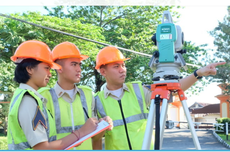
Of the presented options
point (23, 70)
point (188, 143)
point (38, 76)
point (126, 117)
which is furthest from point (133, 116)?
point (188, 143)

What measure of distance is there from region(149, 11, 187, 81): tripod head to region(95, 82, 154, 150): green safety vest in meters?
0.68

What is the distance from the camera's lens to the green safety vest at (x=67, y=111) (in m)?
2.54

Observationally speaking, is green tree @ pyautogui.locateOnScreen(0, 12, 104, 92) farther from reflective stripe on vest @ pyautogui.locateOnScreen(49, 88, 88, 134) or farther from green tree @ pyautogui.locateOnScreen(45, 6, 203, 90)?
reflective stripe on vest @ pyautogui.locateOnScreen(49, 88, 88, 134)

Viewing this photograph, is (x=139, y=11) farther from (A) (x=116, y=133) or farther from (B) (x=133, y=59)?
(A) (x=116, y=133)

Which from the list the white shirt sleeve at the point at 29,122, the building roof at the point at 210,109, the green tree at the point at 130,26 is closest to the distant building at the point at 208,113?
the building roof at the point at 210,109

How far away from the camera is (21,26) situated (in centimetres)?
1410

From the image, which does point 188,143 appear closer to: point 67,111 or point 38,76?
point 67,111

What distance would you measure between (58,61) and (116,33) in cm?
1440

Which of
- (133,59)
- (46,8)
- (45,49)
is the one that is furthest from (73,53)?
(46,8)

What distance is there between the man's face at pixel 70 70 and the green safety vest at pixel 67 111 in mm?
143

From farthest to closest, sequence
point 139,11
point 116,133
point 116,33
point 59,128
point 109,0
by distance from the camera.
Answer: point 109,0
point 139,11
point 116,33
point 116,133
point 59,128

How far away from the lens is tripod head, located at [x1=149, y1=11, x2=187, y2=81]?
2.19 m

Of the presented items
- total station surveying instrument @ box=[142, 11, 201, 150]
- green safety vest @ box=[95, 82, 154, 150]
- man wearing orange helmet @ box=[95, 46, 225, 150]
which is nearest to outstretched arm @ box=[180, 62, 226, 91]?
man wearing orange helmet @ box=[95, 46, 225, 150]

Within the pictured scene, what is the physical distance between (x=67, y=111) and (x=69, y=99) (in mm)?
133
